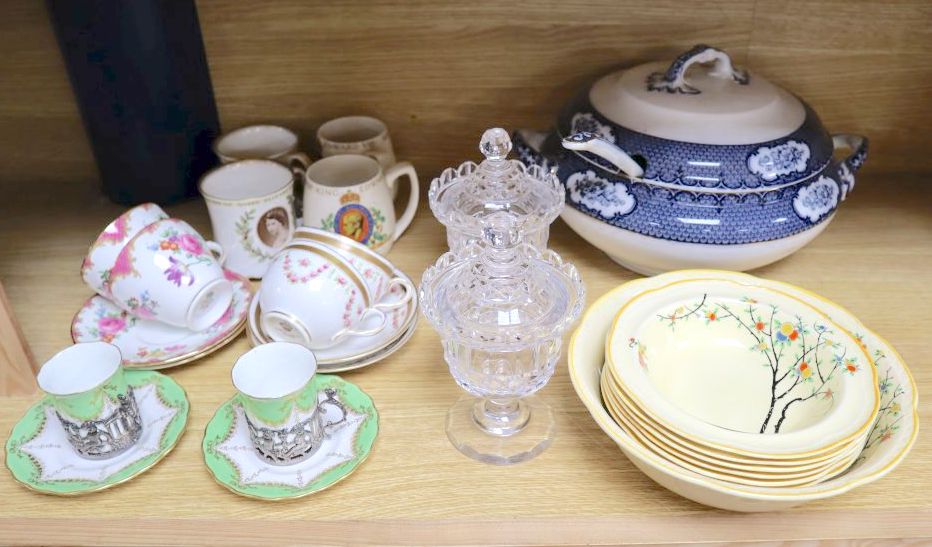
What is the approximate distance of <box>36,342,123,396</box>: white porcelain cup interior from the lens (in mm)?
620

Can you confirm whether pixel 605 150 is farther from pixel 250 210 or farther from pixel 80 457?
pixel 80 457

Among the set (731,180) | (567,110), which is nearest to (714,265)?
(731,180)

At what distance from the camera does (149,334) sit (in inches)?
30.4

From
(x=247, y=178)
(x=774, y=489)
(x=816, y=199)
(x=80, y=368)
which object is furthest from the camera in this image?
(x=247, y=178)

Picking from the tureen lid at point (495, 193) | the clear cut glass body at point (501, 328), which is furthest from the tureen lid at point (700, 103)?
the clear cut glass body at point (501, 328)

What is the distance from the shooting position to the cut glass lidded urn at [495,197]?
2.46 feet

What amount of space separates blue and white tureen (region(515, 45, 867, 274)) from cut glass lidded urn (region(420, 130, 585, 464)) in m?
0.15

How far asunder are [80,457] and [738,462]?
1.70ft

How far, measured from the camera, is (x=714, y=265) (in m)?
0.77

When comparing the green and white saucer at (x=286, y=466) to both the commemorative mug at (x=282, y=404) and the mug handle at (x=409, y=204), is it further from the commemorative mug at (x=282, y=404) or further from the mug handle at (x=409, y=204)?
the mug handle at (x=409, y=204)

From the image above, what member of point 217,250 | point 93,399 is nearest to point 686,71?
point 217,250

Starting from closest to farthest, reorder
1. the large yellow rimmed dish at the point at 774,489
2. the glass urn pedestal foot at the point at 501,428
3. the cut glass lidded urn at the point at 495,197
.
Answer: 1. the large yellow rimmed dish at the point at 774,489
2. the glass urn pedestal foot at the point at 501,428
3. the cut glass lidded urn at the point at 495,197

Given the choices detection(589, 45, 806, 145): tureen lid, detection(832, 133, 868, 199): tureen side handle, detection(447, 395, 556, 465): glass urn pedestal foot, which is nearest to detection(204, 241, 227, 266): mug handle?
detection(447, 395, 556, 465): glass urn pedestal foot

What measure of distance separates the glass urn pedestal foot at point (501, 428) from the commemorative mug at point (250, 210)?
0.27 m
